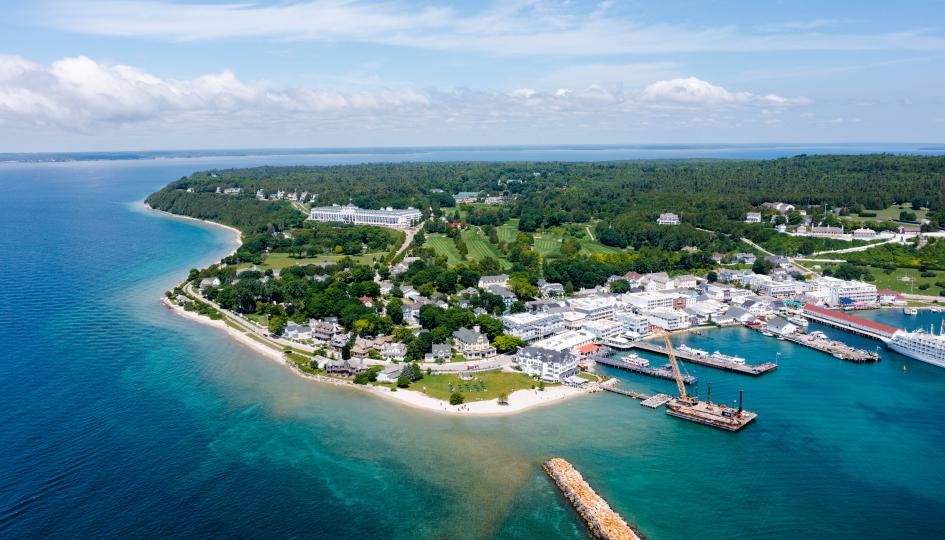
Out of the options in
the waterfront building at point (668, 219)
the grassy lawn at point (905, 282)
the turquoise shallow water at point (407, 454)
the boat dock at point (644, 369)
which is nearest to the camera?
the turquoise shallow water at point (407, 454)

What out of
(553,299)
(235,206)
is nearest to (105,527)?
(553,299)

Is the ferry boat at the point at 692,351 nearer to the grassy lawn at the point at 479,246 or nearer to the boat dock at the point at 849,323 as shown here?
the boat dock at the point at 849,323

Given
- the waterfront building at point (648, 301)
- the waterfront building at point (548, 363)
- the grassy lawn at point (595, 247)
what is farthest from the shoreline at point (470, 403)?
the grassy lawn at point (595, 247)

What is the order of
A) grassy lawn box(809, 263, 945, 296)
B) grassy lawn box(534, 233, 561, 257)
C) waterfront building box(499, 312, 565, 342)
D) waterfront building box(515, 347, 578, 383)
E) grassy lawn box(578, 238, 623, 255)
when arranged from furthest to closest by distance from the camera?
grassy lawn box(578, 238, 623, 255) → grassy lawn box(534, 233, 561, 257) → grassy lawn box(809, 263, 945, 296) → waterfront building box(499, 312, 565, 342) → waterfront building box(515, 347, 578, 383)

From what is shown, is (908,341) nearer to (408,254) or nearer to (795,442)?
(795,442)

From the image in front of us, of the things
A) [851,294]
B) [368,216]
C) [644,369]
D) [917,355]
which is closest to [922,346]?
[917,355]

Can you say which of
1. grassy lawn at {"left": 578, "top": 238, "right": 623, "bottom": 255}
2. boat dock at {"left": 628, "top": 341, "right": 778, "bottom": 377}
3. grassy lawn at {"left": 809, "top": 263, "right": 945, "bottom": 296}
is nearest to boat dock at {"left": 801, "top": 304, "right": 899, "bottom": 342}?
boat dock at {"left": 628, "top": 341, "right": 778, "bottom": 377}

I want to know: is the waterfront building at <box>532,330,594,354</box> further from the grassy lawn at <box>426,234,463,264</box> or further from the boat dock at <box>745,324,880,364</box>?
the grassy lawn at <box>426,234,463,264</box>
